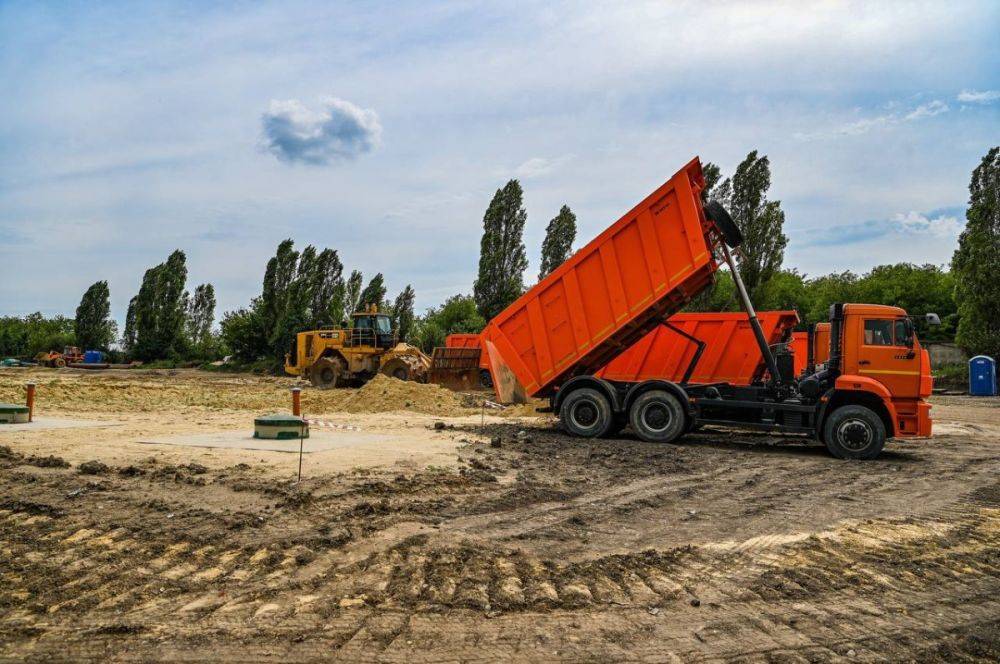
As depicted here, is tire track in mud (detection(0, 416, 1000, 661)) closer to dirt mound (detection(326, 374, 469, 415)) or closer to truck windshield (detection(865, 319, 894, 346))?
truck windshield (detection(865, 319, 894, 346))

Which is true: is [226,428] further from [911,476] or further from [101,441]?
[911,476]

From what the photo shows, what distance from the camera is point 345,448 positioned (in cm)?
1027

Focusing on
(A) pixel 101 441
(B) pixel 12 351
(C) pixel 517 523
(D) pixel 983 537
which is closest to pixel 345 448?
(A) pixel 101 441

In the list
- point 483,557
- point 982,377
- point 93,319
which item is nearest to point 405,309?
point 93,319

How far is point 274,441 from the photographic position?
1086 cm

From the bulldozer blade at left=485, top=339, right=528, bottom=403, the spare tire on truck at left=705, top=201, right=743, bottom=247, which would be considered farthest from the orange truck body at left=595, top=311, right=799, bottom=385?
the spare tire on truck at left=705, top=201, right=743, bottom=247

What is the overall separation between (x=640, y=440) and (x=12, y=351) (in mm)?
83018

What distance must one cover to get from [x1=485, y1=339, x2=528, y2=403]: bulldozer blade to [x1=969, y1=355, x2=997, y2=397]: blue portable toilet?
73.3ft

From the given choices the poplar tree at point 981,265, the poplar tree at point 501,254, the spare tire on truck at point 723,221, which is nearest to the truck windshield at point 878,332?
the spare tire on truck at point 723,221

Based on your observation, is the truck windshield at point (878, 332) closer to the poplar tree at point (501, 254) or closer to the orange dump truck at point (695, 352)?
the orange dump truck at point (695, 352)

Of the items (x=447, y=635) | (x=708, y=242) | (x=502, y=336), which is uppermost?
(x=708, y=242)

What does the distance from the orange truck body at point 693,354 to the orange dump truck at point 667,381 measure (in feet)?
4.26

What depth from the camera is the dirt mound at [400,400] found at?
18000 mm

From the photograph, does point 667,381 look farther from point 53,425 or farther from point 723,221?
point 53,425
